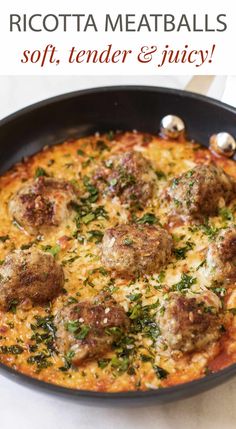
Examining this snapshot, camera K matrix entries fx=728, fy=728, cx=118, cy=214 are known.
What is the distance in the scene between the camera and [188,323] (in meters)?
5.80

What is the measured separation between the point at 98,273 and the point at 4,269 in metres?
0.85

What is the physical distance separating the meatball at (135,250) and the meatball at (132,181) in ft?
2.06

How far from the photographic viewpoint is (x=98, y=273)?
656cm

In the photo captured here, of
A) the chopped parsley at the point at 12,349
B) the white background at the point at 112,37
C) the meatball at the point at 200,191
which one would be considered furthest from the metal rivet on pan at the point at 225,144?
the chopped parsley at the point at 12,349

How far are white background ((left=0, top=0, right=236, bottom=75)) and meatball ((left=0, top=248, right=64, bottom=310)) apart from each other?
3.83 metres

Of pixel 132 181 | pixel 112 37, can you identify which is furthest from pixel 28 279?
pixel 112 37

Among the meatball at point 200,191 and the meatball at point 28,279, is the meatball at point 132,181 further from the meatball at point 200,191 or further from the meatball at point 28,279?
the meatball at point 28,279

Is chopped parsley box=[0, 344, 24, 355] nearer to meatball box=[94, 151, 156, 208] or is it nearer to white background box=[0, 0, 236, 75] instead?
meatball box=[94, 151, 156, 208]

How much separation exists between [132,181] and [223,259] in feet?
4.47

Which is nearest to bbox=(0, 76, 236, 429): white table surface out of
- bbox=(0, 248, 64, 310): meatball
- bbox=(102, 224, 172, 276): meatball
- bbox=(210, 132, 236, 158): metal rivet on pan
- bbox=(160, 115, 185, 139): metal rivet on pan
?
bbox=(0, 248, 64, 310): meatball

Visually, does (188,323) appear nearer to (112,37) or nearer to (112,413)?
(112,413)

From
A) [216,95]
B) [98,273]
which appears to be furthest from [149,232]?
[216,95]

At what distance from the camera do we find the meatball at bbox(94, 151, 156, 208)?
7188 millimetres

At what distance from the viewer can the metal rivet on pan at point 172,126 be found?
7.87 meters
